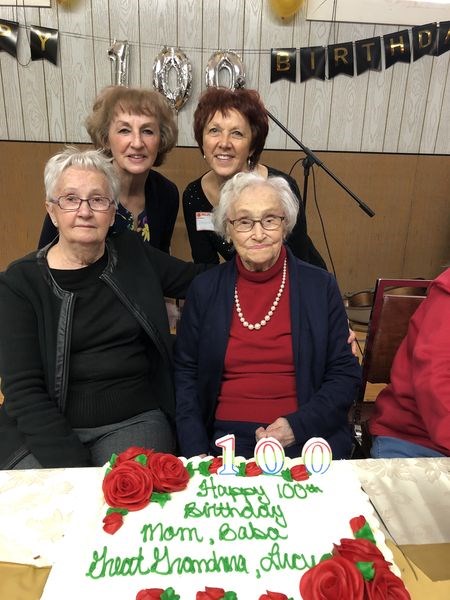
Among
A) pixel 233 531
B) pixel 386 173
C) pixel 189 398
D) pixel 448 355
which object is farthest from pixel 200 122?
pixel 386 173

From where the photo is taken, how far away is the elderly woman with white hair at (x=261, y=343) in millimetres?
1418

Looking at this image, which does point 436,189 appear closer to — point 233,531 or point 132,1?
point 132,1

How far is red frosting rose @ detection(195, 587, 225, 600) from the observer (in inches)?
24.2

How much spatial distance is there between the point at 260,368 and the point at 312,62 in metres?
2.53

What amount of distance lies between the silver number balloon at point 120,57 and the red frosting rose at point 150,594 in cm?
308

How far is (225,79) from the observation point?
10.0 feet

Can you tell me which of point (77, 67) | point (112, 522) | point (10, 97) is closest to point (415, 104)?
point (77, 67)

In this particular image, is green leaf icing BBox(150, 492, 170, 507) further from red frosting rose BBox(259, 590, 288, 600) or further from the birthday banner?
the birthday banner

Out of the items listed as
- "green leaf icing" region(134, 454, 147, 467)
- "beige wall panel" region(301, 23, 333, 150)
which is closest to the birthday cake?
"green leaf icing" region(134, 454, 147, 467)

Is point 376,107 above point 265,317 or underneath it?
above

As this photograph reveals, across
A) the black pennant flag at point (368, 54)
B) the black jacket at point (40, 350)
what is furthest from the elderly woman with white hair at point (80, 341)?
the black pennant flag at point (368, 54)

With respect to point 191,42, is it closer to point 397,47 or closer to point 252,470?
point 397,47

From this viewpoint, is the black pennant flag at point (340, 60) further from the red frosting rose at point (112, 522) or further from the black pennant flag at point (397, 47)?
the red frosting rose at point (112, 522)

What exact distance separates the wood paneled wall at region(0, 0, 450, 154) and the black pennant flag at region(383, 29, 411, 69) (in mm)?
47
